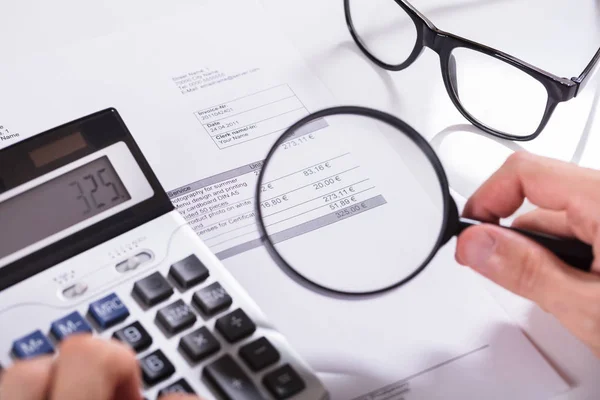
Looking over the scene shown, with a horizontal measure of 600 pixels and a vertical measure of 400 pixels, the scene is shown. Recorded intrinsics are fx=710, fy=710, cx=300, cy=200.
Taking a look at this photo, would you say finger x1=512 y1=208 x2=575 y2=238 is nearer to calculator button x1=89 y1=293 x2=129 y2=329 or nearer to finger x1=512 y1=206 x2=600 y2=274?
finger x1=512 y1=206 x2=600 y2=274

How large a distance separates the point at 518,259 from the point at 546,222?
8 centimetres

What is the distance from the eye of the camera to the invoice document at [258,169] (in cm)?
47

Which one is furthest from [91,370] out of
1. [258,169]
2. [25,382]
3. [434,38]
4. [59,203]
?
[434,38]

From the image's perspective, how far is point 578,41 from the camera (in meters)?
0.69

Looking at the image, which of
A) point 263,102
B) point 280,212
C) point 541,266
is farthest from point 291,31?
point 541,266

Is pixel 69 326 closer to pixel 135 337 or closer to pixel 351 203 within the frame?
pixel 135 337

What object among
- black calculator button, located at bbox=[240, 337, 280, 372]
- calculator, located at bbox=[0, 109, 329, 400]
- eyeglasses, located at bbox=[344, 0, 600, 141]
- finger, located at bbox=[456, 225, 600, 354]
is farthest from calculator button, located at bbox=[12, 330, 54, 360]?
eyeglasses, located at bbox=[344, 0, 600, 141]

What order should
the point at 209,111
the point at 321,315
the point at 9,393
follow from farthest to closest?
the point at 209,111
the point at 321,315
the point at 9,393

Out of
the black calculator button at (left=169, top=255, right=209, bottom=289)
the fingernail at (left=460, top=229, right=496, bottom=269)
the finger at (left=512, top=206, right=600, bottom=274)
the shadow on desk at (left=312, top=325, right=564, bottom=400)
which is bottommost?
the shadow on desk at (left=312, top=325, right=564, bottom=400)

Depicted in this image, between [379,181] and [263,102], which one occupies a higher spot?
[263,102]

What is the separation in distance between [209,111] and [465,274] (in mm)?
252

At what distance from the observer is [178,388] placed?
400 mm

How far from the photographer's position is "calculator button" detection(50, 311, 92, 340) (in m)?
0.41

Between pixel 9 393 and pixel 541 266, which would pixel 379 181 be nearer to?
pixel 541 266
